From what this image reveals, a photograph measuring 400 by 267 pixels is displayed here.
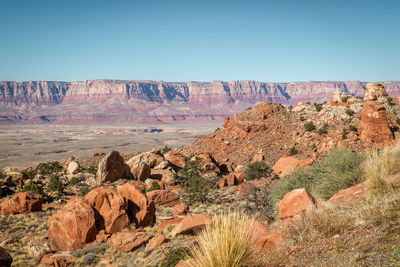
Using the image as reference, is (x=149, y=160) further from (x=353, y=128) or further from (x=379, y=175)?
(x=379, y=175)

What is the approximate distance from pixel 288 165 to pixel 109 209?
18.6 meters

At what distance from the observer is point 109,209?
12.2 meters

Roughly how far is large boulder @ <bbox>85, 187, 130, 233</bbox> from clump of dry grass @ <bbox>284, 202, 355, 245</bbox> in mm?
8047

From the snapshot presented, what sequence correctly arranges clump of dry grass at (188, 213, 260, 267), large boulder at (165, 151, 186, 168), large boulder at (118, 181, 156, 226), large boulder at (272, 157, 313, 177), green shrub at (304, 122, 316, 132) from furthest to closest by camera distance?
green shrub at (304, 122, 316, 132) < large boulder at (165, 151, 186, 168) < large boulder at (272, 157, 313, 177) < large boulder at (118, 181, 156, 226) < clump of dry grass at (188, 213, 260, 267)

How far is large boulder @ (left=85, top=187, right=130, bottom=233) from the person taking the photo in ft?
39.1

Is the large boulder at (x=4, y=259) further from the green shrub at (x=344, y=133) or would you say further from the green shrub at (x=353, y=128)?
the green shrub at (x=353, y=128)

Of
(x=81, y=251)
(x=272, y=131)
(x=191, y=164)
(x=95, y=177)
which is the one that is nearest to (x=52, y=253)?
(x=81, y=251)

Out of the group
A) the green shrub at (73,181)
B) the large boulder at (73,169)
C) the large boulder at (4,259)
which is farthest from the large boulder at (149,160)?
the large boulder at (4,259)

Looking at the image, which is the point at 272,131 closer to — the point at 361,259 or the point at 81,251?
the point at 81,251

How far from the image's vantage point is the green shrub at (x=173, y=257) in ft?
24.2

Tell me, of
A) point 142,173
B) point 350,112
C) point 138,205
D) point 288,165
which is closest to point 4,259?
point 138,205

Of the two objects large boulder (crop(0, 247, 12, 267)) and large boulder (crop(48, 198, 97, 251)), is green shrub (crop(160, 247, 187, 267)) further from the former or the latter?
large boulder (crop(0, 247, 12, 267))

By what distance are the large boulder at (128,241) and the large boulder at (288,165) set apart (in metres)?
16.9

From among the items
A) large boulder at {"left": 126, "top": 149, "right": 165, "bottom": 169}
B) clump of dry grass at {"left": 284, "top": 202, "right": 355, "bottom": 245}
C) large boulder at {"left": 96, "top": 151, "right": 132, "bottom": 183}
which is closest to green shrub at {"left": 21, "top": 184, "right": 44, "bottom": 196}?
large boulder at {"left": 96, "top": 151, "right": 132, "bottom": 183}
